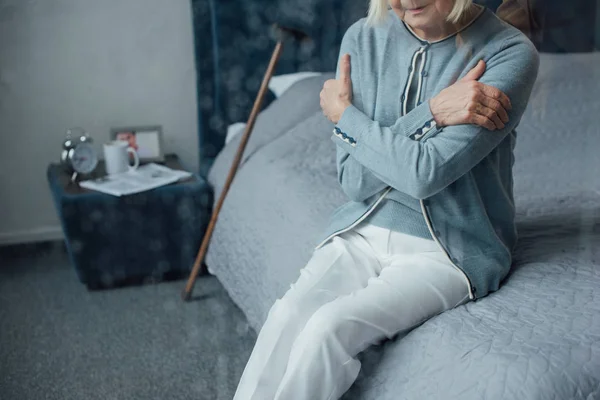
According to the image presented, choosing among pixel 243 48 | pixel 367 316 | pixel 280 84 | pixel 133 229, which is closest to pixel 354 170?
pixel 367 316

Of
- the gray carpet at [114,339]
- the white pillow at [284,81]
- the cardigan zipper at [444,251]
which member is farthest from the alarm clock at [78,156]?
the cardigan zipper at [444,251]

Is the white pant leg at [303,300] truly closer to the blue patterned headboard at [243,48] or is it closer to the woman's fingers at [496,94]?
the woman's fingers at [496,94]

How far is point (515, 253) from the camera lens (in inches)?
55.9

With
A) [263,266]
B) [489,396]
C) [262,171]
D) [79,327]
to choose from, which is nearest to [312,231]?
[263,266]

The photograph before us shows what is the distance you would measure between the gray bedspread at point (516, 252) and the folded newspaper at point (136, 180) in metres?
0.16

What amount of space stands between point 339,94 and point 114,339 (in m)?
1.10

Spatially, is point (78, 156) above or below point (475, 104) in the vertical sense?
below

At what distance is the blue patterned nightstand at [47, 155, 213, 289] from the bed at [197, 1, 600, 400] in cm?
12

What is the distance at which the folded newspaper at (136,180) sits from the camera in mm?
2275

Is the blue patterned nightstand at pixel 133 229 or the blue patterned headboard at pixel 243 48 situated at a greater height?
the blue patterned headboard at pixel 243 48

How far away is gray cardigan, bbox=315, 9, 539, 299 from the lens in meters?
1.17

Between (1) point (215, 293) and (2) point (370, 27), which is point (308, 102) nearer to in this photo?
(1) point (215, 293)

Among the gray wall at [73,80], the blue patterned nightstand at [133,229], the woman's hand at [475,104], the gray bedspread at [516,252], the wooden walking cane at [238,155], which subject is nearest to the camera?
the gray bedspread at [516,252]

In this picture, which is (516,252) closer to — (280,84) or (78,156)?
(280,84)
